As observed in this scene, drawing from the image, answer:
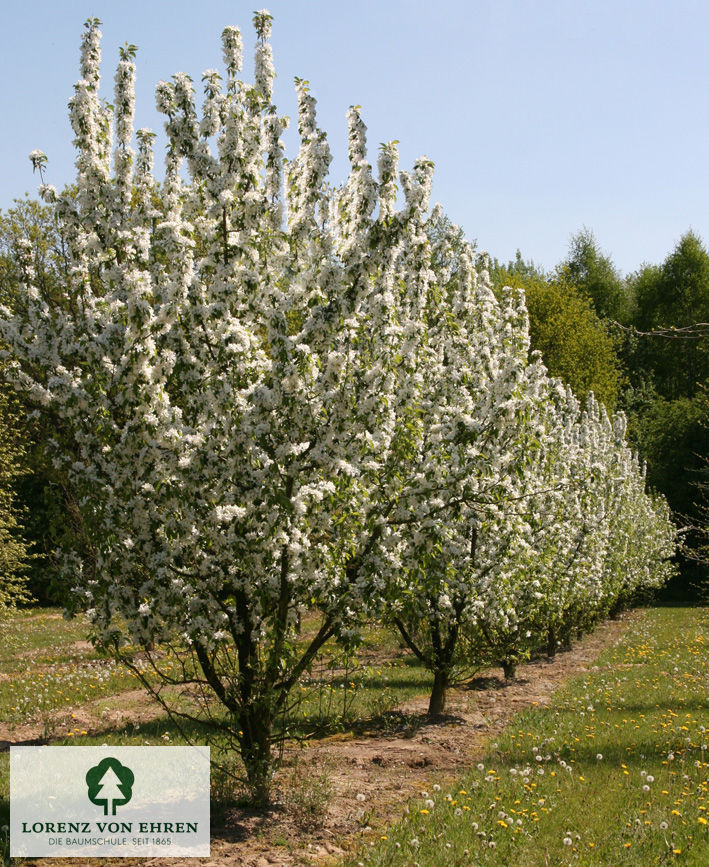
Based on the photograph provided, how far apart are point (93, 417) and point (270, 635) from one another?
263cm

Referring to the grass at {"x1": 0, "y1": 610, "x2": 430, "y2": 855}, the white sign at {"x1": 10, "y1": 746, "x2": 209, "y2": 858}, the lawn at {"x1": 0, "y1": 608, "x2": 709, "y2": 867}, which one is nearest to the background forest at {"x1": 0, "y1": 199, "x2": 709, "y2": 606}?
the grass at {"x1": 0, "y1": 610, "x2": 430, "y2": 855}

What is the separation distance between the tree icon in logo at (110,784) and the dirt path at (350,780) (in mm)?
1009

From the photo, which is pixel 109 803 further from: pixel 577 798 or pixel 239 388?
pixel 577 798

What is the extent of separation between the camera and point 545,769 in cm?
892

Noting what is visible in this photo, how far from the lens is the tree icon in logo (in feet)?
24.8

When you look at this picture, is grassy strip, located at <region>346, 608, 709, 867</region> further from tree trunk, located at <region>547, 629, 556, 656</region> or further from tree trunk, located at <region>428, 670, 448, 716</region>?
tree trunk, located at <region>547, 629, 556, 656</region>

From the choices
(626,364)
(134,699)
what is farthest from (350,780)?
(626,364)

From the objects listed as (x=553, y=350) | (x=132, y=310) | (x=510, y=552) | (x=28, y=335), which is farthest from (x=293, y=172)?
(x=553, y=350)

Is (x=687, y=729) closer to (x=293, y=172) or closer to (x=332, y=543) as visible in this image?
(x=332, y=543)

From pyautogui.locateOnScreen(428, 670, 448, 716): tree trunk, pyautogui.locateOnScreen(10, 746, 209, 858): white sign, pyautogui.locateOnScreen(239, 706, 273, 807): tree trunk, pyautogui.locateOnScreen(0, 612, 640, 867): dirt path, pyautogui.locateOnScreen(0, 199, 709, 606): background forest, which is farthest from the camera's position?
pyautogui.locateOnScreen(0, 199, 709, 606): background forest

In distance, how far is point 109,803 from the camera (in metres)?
7.55

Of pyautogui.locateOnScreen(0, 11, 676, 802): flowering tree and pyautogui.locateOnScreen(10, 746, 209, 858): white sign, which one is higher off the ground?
pyautogui.locateOnScreen(0, 11, 676, 802): flowering tree

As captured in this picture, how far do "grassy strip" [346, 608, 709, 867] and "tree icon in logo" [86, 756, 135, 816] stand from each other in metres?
2.66

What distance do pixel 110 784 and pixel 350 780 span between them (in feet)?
8.69
